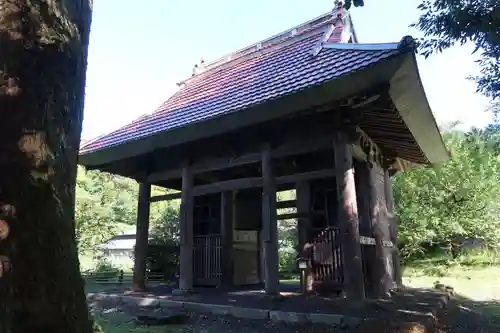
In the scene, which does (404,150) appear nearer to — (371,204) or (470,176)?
(371,204)

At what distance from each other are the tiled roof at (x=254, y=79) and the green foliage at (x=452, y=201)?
8.72 m

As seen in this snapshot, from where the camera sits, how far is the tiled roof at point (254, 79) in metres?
6.26

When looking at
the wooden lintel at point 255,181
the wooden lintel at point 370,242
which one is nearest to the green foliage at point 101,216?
the wooden lintel at point 255,181

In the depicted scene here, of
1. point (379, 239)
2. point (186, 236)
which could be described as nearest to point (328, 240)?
point (379, 239)

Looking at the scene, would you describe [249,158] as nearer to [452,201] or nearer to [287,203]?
[287,203]

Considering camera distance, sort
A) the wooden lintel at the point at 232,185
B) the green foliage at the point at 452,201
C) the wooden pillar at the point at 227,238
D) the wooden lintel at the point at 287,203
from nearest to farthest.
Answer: the wooden lintel at the point at 232,185 < the wooden lintel at the point at 287,203 < the wooden pillar at the point at 227,238 < the green foliage at the point at 452,201

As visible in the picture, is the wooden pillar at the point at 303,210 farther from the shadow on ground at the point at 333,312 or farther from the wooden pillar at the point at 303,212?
the shadow on ground at the point at 333,312

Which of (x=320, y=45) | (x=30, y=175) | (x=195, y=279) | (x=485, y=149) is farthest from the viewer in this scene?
(x=485, y=149)

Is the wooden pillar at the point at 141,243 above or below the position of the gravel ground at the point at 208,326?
above

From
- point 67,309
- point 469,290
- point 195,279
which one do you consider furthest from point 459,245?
point 67,309

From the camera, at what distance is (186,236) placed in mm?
8383

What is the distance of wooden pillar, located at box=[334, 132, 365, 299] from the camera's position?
19.5 feet

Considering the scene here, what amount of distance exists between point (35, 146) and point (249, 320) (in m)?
4.71

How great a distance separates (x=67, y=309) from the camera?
7.13 feet
